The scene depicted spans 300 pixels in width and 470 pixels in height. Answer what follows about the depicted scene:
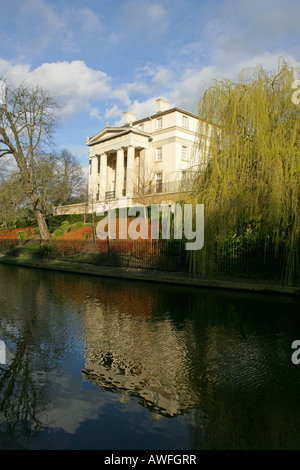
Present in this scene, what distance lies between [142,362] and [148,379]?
0.70m

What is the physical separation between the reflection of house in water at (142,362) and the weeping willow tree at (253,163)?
576 centimetres

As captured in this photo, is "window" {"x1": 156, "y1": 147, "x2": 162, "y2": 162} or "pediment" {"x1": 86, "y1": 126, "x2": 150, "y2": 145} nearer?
"pediment" {"x1": 86, "y1": 126, "x2": 150, "y2": 145}

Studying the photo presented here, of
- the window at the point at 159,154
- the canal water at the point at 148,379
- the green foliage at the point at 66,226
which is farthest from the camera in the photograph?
the window at the point at 159,154

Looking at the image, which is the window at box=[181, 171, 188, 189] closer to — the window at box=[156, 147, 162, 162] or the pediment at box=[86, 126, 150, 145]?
the window at box=[156, 147, 162, 162]

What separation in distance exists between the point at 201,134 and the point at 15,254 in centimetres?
2109

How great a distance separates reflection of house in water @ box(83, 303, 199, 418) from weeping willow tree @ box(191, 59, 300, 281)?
576 cm

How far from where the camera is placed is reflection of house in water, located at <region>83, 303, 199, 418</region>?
13.3 ft

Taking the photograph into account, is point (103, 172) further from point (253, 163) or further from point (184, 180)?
point (253, 163)

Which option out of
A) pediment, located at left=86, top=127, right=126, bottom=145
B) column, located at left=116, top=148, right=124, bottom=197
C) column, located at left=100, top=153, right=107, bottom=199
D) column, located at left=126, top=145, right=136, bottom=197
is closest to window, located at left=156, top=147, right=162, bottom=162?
column, located at left=126, top=145, right=136, bottom=197

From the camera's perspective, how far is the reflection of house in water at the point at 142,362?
4043 mm

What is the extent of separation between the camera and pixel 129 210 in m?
32.8

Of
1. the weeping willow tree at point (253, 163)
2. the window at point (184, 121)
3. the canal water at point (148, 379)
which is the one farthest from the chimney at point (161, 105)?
the canal water at point (148, 379)

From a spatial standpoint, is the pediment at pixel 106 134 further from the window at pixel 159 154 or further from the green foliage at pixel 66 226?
the green foliage at pixel 66 226
